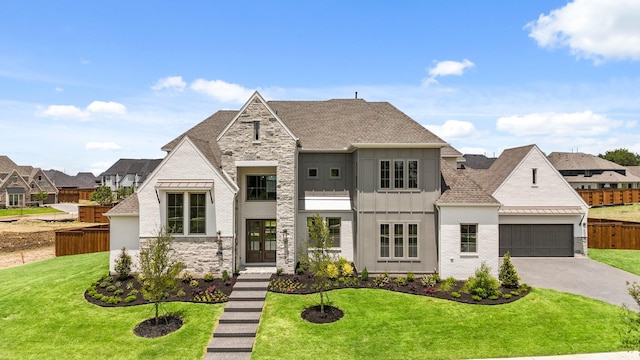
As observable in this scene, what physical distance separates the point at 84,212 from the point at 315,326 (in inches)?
1572

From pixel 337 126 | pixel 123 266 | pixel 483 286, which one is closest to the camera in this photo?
pixel 483 286

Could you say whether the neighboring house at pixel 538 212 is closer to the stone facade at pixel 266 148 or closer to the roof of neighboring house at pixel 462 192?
the roof of neighboring house at pixel 462 192

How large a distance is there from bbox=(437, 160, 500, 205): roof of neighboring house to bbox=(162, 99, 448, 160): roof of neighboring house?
8.65 feet

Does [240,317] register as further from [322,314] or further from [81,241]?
[81,241]

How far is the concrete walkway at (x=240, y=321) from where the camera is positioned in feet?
39.0

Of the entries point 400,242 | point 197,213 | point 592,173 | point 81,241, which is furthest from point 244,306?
point 592,173

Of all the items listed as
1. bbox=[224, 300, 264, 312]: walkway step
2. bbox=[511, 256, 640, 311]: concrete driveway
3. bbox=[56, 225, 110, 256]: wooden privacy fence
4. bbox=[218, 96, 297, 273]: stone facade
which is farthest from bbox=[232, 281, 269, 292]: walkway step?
bbox=[56, 225, 110, 256]: wooden privacy fence

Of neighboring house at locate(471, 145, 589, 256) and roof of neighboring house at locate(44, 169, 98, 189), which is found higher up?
roof of neighboring house at locate(44, 169, 98, 189)

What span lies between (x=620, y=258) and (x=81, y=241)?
37.8 metres

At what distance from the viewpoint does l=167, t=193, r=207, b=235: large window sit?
17.9 meters

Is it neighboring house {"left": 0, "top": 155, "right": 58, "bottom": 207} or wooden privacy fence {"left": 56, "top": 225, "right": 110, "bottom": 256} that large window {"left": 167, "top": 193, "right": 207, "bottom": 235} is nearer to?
wooden privacy fence {"left": 56, "top": 225, "right": 110, "bottom": 256}

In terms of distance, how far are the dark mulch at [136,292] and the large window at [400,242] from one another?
824 cm

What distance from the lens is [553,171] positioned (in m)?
23.5

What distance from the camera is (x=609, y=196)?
149 ft
